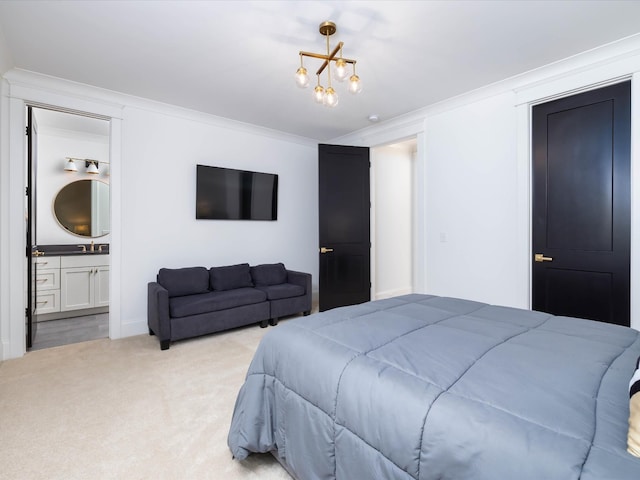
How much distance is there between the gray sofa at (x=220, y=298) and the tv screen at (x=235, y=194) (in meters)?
0.77

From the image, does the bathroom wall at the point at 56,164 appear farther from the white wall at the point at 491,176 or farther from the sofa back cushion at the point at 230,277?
the white wall at the point at 491,176

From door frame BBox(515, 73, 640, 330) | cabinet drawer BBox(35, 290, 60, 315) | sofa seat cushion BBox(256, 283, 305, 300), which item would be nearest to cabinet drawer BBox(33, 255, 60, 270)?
cabinet drawer BBox(35, 290, 60, 315)

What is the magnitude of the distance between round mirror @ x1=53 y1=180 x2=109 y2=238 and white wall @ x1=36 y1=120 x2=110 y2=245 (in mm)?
70

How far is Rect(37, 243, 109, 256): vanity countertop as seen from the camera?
4.44m

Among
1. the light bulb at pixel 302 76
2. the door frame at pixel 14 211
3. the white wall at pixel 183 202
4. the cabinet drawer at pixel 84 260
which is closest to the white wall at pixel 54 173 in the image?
the cabinet drawer at pixel 84 260

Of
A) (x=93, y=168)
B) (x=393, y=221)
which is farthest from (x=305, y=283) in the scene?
(x=93, y=168)

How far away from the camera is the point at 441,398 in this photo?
0.99 m

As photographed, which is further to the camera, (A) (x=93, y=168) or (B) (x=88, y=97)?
(A) (x=93, y=168)

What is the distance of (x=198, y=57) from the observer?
277cm

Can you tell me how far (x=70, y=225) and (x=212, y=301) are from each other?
3.14 m

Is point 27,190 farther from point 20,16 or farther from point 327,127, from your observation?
point 327,127

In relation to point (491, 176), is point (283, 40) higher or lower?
Answer: higher

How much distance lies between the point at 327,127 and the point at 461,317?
3644 millimetres

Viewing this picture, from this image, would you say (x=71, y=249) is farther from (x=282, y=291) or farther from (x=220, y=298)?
(x=282, y=291)
